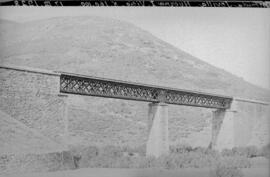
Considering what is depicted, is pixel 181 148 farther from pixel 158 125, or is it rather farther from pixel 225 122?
pixel 225 122

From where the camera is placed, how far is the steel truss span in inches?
703

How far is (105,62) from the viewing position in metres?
17.6

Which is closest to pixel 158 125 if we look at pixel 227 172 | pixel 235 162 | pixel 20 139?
pixel 235 162

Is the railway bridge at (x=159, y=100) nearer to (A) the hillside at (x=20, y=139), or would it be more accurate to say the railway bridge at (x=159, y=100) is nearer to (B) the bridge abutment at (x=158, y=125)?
(B) the bridge abutment at (x=158, y=125)

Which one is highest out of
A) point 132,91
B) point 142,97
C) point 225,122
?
point 132,91

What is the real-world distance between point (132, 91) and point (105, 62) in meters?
3.30

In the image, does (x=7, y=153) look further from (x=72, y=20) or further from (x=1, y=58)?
(x=72, y=20)

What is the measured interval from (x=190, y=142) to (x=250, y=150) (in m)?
4.38

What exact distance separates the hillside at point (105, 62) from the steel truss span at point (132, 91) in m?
0.40

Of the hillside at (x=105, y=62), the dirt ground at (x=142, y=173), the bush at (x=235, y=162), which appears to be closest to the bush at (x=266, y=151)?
the dirt ground at (x=142, y=173)

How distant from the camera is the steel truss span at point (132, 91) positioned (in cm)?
1786

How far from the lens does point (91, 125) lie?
1689 cm

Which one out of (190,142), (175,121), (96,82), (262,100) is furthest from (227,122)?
(96,82)

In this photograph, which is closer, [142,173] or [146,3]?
[146,3]
